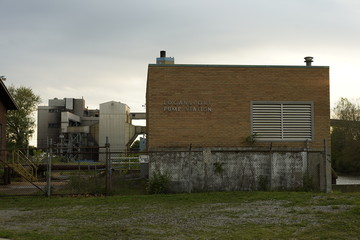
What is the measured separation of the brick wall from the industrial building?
38.1 m

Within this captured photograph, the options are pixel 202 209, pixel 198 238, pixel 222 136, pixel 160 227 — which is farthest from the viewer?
pixel 222 136

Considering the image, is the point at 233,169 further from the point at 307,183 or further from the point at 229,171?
the point at 307,183

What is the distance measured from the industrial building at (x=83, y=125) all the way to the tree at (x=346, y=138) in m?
26.7

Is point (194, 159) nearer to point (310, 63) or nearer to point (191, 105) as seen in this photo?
point (191, 105)

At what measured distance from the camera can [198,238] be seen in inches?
353

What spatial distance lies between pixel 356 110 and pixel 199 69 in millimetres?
48924

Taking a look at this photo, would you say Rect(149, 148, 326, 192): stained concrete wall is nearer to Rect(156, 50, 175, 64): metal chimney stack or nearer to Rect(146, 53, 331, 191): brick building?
Rect(146, 53, 331, 191): brick building

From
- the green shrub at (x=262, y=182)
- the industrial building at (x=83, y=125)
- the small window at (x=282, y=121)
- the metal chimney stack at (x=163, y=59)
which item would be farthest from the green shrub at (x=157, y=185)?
the industrial building at (x=83, y=125)

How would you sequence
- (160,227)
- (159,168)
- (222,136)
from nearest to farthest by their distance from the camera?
1. (160,227)
2. (159,168)
3. (222,136)

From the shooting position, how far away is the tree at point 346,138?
57.4 m

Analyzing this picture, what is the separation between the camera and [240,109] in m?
19.4

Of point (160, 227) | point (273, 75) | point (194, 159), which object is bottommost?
point (160, 227)

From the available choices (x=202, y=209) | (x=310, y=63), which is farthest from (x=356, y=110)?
(x=202, y=209)

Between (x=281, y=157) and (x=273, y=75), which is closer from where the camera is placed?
(x=281, y=157)
